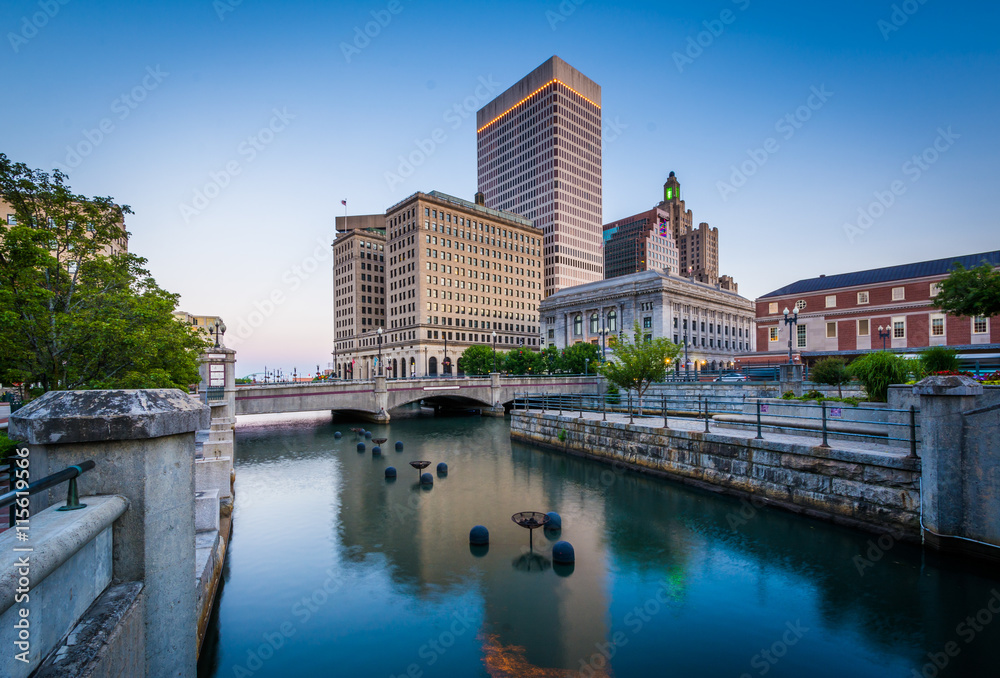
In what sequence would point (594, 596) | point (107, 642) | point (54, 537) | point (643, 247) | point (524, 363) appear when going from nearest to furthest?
point (54, 537) → point (107, 642) → point (594, 596) → point (524, 363) → point (643, 247)

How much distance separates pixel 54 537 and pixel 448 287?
350 ft

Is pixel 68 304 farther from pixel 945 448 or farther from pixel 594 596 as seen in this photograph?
pixel 945 448

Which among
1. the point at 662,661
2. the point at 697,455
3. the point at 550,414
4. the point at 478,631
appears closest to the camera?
the point at 662,661

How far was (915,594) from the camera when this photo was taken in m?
10.5

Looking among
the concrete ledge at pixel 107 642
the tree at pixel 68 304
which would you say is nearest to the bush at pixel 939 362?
the concrete ledge at pixel 107 642

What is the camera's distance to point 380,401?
161ft

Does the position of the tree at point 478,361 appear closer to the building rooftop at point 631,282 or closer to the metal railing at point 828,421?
the building rooftop at point 631,282

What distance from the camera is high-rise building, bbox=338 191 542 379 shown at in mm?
104062

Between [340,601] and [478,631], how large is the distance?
3436 mm

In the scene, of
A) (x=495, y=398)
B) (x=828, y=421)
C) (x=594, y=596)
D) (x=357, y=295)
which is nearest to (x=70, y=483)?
(x=594, y=596)

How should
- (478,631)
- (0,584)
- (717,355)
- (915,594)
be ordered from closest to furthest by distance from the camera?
(0,584)
(478,631)
(915,594)
(717,355)

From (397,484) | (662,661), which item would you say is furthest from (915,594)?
(397,484)

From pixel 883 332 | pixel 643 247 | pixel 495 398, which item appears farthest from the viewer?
pixel 643 247

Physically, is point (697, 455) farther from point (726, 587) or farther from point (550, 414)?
point (550, 414)
